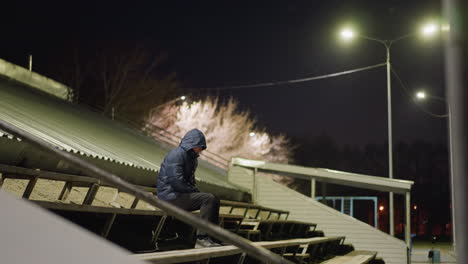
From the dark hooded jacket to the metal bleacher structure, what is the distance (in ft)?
1.05

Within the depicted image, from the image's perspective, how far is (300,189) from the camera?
58719 mm

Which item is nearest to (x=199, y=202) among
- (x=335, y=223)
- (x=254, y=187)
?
(x=335, y=223)

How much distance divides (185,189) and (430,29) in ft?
46.0

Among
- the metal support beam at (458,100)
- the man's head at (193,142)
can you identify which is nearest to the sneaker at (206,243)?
the man's head at (193,142)

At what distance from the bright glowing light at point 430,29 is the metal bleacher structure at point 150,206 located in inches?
231

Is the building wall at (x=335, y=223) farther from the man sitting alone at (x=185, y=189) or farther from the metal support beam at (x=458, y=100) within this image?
the metal support beam at (x=458, y=100)

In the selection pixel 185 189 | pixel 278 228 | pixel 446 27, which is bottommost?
pixel 278 228

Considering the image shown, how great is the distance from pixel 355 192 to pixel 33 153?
160ft

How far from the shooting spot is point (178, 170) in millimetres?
6820

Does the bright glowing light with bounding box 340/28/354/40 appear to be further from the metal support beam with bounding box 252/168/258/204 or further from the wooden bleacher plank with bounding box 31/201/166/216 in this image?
the wooden bleacher plank with bounding box 31/201/166/216

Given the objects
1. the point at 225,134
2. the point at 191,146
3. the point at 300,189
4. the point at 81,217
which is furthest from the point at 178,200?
the point at 300,189

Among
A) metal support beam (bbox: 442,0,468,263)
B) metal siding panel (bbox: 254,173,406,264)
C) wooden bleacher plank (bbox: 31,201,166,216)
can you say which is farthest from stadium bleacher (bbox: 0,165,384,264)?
metal support beam (bbox: 442,0,468,263)

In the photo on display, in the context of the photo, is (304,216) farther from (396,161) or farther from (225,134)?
(396,161)

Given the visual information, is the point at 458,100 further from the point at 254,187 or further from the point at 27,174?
the point at 254,187
